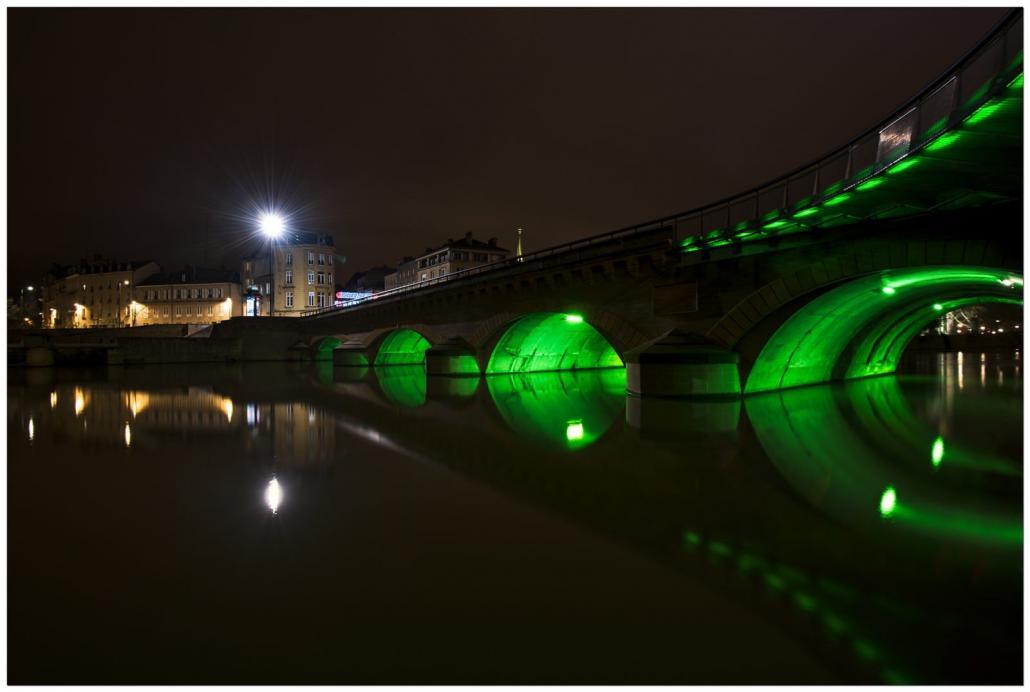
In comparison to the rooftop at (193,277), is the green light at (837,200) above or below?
below

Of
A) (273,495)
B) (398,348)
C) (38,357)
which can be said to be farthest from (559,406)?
(38,357)

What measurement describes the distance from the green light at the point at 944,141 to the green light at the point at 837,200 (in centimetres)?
268

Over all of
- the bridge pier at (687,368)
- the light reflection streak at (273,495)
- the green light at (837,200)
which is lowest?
the light reflection streak at (273,495)

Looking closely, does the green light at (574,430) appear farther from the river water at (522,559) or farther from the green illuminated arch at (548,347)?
the green illuminated arch at (548,347)

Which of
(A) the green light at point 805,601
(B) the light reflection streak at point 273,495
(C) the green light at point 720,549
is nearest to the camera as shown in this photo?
(A) the green light at point 805,601

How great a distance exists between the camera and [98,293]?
340 feet

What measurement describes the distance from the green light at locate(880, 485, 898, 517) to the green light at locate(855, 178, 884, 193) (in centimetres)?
624

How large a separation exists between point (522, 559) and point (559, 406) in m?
12.9

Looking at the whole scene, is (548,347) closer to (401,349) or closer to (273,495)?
(401,349)

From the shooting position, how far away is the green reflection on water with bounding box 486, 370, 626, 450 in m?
12.7

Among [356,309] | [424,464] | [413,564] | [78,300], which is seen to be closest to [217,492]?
[424,464]

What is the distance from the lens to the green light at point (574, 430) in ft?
40.2

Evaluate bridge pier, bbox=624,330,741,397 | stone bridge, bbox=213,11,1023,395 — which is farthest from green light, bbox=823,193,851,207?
bridge pier, bbox=624,330,741,397

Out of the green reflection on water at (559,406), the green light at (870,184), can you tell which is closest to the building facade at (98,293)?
the green reflection on water at (559,406)
